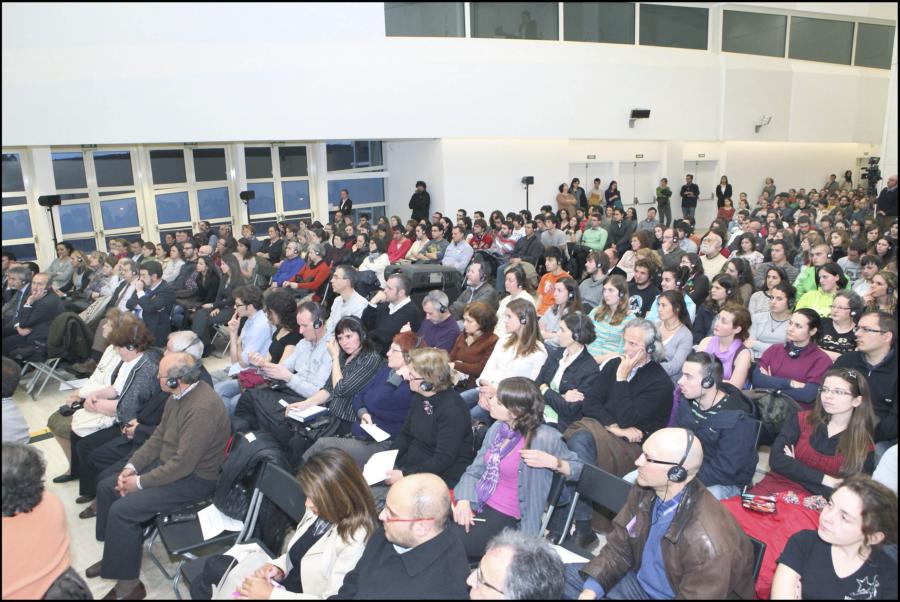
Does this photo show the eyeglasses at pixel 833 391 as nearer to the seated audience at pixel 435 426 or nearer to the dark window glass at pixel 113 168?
the seated audience at pixel 435 426

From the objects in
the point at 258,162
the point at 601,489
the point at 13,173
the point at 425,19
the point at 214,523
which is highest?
the point at 425,19

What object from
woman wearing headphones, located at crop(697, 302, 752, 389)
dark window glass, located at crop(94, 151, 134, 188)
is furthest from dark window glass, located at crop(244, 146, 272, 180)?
woman wearing headphones, located at crop(697, 302, 752, 389)

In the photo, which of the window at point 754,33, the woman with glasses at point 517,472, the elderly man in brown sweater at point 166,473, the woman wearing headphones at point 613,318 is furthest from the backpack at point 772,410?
the window at point 754,33

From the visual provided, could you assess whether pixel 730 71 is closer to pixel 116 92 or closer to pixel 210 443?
pixel 116 92

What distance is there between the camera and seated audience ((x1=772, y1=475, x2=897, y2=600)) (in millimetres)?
2160

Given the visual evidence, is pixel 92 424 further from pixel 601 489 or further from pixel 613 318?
pixel 613 318

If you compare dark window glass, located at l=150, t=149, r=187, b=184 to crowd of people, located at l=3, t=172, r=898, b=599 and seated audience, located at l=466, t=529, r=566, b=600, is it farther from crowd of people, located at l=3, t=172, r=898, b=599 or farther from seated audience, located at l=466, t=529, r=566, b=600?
seated audience, located at l=466, t=529, r=566, b=600

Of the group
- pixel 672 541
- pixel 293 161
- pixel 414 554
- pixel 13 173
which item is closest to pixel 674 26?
pixel 293 161

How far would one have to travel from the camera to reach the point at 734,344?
446 cm

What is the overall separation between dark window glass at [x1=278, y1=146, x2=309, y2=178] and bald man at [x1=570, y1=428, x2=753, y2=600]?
13.7 meters

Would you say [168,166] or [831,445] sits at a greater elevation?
[168,166]

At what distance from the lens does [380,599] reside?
7.39 ft

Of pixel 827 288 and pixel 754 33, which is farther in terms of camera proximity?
pixel 754 33

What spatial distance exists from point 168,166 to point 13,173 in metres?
2.84
